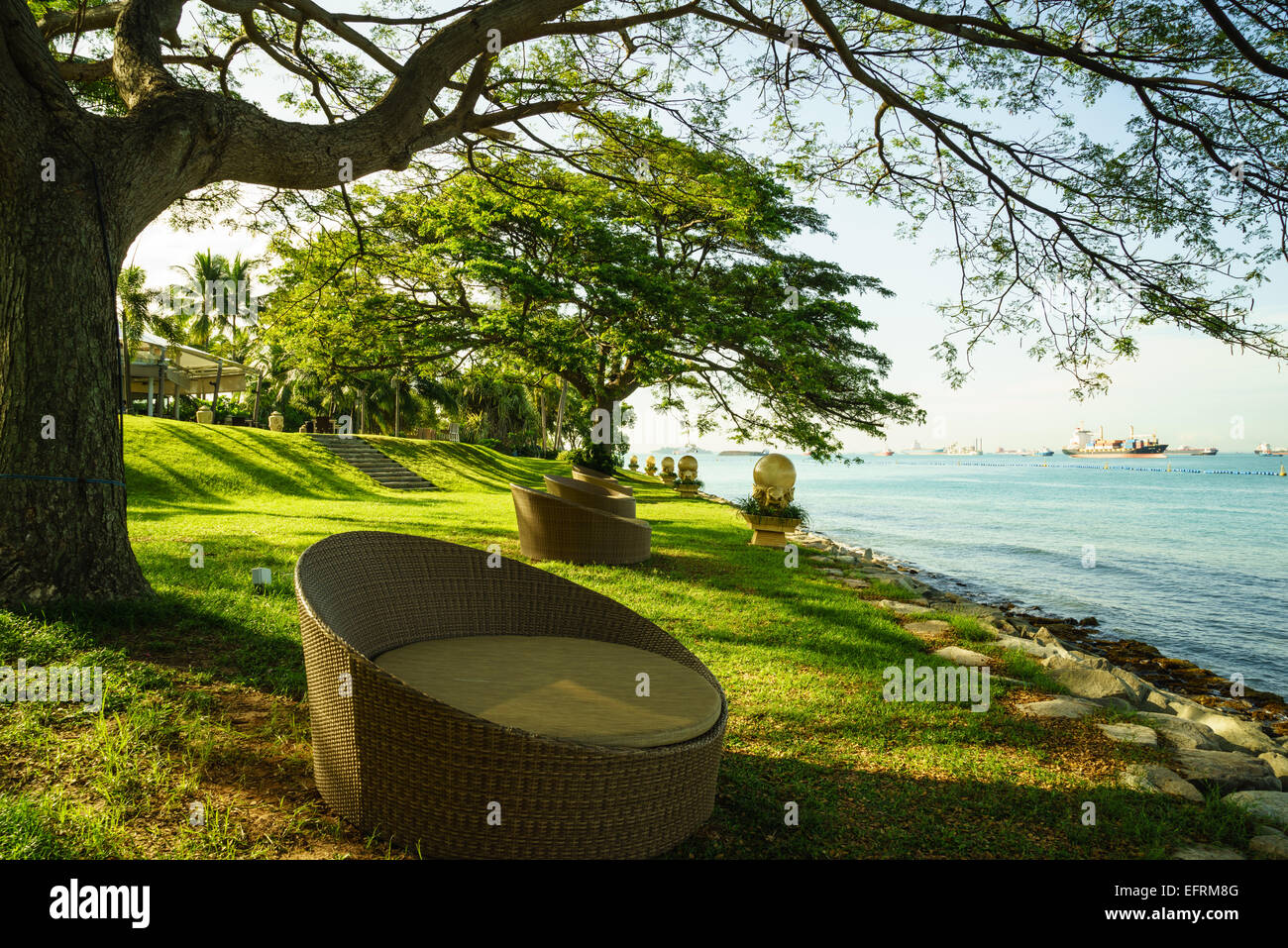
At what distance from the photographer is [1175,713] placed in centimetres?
529

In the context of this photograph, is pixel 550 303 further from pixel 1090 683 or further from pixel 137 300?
pixel 137 300

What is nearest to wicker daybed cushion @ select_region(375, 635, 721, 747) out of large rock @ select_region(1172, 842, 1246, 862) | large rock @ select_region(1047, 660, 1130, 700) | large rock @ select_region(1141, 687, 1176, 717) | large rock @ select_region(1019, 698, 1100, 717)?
large rock @ select_region(1172, 842, 1246, 862)

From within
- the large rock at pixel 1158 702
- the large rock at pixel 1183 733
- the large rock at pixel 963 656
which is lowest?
the large rock at pixel 1158 702

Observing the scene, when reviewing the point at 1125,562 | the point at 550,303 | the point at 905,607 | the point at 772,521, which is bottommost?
the point at 1125,562

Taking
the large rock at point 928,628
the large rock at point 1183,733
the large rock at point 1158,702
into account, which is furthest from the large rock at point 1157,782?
the large rock at point 928,628

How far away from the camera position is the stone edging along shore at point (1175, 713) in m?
3.25

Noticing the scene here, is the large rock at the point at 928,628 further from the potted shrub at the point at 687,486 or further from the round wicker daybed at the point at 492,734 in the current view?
the potted shrub at the point at 687,486

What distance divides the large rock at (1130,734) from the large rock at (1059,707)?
188mm

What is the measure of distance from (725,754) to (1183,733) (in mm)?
2980

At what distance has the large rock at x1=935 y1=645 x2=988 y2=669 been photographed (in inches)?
204

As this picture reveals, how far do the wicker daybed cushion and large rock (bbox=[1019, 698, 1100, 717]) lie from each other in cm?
267

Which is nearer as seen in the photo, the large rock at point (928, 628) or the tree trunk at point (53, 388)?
the tree trunk at point (53, 388)

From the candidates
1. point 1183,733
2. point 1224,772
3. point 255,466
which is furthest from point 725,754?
point 255,466
